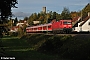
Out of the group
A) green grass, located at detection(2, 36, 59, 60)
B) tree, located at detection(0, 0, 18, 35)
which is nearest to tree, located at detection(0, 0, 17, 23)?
tree, located at detection(0, 0, 18, 35)

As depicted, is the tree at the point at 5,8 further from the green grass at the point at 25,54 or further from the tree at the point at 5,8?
the green grass at the point at 25,54

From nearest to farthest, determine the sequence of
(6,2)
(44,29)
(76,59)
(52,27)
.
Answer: (6,2)
(76,59)
(52,27)
(44,29)

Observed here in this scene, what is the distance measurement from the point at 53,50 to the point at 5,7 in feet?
51.2

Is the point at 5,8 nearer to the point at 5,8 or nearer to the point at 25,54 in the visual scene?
the point at 5,8

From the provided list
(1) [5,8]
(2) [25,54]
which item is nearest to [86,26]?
(2) [25,54]

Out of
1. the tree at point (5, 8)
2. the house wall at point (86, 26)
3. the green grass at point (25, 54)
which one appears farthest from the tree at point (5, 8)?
the house wall at point (86, 26)

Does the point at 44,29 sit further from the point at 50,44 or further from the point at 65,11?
the point at 65,11

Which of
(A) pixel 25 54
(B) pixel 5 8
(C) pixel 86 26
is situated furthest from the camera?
(C) pixel 86 26

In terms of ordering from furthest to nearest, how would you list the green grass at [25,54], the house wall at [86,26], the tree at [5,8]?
the house wall at [86,26]
the green grass at [25,54]
the tree at [5,8]

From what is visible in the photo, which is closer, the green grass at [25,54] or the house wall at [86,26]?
the green grass at [25,54]

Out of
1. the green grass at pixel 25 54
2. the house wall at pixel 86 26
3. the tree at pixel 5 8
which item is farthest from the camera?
the house wall at pixel 86 26

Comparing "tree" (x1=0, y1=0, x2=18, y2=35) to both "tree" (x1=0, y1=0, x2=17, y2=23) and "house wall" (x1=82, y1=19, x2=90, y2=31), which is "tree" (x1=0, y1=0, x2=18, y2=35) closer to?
"tree" (x1=0, y1=0, x2=17, y2=23)

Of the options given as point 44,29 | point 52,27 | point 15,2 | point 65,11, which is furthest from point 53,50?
point 65,11

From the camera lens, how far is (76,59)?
22.5 meters
